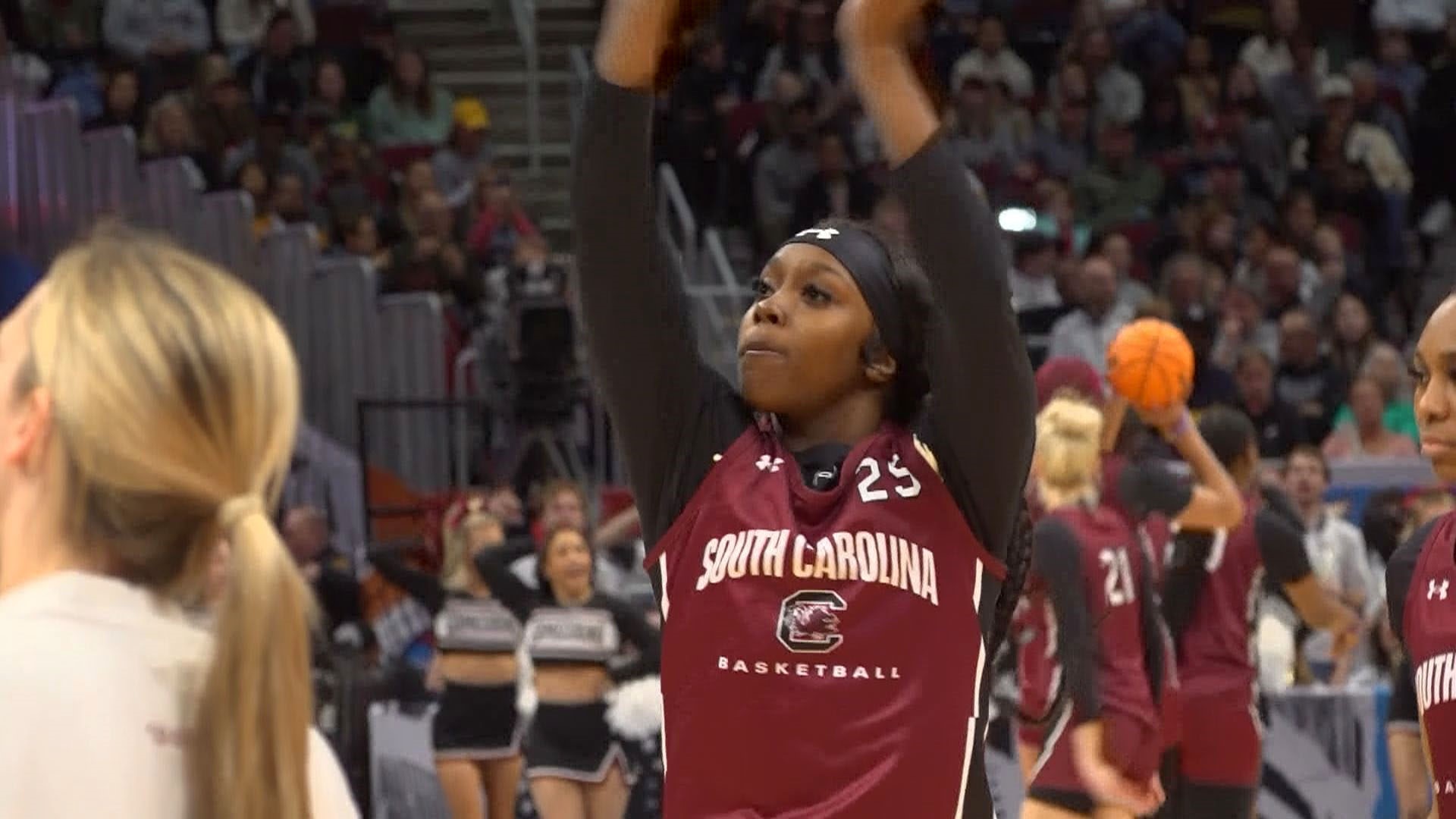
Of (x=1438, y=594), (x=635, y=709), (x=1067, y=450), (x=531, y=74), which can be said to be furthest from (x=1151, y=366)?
(x=531, y=74)

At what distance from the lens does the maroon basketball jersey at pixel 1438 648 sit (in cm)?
405

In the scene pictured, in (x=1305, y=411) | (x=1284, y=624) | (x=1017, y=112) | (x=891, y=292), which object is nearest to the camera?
(x=891, y=292)

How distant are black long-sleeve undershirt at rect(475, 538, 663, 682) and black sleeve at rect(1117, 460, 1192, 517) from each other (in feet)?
10.6

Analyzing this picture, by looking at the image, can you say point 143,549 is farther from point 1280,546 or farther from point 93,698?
point 1280,546

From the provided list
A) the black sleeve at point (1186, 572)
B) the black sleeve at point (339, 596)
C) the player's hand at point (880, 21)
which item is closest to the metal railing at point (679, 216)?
the black sleeve at point (339, 596)

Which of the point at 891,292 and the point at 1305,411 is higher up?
the point at 891,292

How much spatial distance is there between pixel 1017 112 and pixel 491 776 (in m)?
7.00

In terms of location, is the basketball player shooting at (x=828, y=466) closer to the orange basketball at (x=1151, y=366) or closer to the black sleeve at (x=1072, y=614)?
the orange basketball at (x=1151, y=366)

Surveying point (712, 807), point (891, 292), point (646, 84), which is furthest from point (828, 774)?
point (646, 84)

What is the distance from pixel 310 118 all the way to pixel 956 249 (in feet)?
42.5

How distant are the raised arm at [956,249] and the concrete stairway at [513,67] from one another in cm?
1376

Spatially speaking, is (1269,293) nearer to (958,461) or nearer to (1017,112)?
(1017,112)

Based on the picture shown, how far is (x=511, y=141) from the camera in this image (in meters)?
17.5

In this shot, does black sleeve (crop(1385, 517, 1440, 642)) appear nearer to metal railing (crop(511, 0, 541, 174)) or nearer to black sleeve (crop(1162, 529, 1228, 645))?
black sleeve (crop(1162, 529, 1228, 645))
